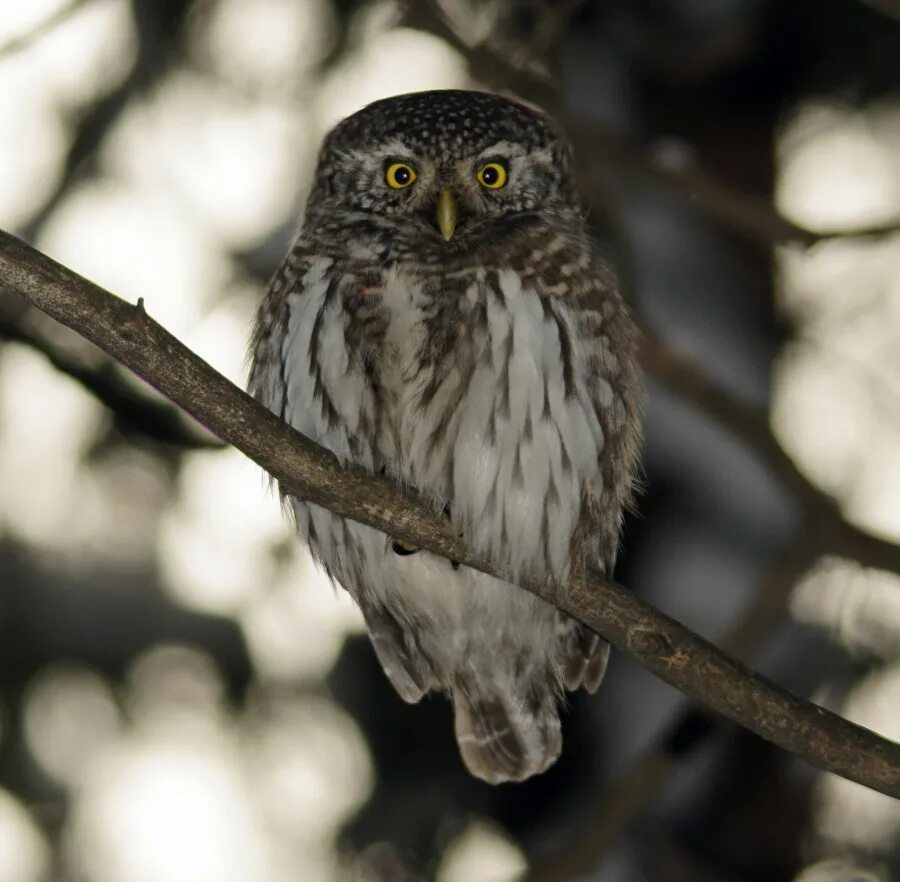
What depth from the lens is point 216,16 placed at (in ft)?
18.9

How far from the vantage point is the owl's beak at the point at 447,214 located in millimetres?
4035

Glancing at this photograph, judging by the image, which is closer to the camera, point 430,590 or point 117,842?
point 430,590

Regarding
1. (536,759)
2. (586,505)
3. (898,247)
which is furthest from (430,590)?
(898,247)

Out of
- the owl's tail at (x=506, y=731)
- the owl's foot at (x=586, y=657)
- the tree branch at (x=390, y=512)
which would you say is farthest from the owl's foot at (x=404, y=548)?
the owl's tail at (x=506, y=731)

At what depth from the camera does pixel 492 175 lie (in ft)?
14.3

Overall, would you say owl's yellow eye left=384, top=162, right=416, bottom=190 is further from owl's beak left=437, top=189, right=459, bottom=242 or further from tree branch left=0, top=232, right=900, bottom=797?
tree branch left=0, top=232, right=900, bottom=797

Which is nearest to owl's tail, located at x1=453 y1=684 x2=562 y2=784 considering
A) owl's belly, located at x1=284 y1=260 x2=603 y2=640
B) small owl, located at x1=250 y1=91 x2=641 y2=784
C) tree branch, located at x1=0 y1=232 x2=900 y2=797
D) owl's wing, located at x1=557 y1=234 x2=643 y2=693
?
small owl, located at x1=250 y1=91 x2=641 y2=784

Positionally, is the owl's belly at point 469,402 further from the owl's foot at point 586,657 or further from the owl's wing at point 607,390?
the owl's foot at point 586,657

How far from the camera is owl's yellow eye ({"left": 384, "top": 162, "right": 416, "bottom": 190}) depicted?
432 cm

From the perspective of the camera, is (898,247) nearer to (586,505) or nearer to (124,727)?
(586,505)

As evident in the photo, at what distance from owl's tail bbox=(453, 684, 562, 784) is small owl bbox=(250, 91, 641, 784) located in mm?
133

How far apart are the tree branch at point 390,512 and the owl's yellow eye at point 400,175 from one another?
3.81 ft

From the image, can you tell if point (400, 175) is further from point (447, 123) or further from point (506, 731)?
point (506, 731)

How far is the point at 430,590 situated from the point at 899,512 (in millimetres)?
2573
